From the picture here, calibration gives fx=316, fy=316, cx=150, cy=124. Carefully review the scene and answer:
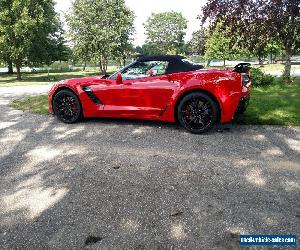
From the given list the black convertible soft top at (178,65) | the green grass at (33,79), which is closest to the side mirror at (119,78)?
the black convertible soft top at (178,65)

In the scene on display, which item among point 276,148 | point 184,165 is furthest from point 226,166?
point 276,148

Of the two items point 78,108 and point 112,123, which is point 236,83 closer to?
point 112,123

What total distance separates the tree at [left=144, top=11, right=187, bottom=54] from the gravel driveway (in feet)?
258

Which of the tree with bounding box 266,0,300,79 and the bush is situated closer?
the tree with bounding box 266,0,300,79

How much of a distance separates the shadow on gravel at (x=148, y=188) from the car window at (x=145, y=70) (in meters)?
1.14

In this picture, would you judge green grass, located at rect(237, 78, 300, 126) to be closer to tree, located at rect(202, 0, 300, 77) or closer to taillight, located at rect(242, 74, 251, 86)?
taillight, located at rect(242, 74, 251, 86)

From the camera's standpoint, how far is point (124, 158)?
15.4ft

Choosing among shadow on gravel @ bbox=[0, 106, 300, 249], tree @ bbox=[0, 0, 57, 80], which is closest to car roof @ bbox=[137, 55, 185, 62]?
shadow on gravel @ bbox=[0, 106, 300, 249]

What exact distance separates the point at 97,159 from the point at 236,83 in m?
2.78

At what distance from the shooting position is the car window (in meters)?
6.14

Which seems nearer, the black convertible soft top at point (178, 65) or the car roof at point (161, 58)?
the black convertible soft top at point (178, 65)

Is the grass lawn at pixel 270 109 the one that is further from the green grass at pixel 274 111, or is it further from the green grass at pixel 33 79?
the green grass at pixel 33 79

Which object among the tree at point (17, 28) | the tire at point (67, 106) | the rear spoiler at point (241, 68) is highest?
the tree at point (17, 28)

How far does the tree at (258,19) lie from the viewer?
1171 centimetres
